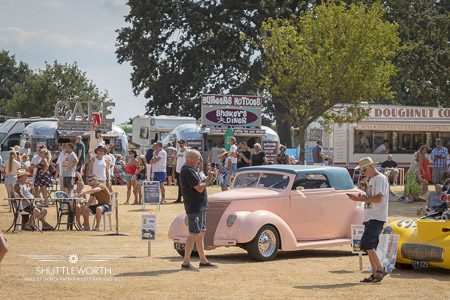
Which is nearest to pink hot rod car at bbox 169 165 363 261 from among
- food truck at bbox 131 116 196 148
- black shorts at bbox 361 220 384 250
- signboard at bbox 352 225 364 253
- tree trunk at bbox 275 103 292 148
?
signboard at bbox 352 225 364 253

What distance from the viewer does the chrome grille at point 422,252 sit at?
1130cm

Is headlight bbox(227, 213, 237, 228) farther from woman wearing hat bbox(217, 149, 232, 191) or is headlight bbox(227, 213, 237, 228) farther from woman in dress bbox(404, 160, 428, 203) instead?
woman in dress bbox(404, 160, 428, 203)

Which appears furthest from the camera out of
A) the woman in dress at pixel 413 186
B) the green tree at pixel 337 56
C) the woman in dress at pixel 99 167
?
the green tree at pixel 337 56

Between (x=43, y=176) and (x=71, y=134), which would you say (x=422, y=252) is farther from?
(x=71, y=134)

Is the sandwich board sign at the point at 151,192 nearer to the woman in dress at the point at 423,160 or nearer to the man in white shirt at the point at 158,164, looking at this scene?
the man in white shirt at the point at 158,164

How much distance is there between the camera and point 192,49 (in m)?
54.4

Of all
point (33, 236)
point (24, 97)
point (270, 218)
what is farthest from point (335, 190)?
point (24, 97)

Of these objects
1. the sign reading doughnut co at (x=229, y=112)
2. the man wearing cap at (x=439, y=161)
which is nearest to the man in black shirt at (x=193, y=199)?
the man wearing cap at (x=439, y=161)

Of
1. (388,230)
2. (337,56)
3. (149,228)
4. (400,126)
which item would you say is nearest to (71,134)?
(337,56)

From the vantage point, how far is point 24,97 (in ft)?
247

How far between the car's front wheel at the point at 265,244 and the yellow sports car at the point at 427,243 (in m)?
1.79

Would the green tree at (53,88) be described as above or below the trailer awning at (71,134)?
above

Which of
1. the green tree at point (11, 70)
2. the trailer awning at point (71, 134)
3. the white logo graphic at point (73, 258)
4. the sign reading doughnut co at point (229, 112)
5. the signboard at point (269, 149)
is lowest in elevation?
the white logo graphic at point (73, 258)

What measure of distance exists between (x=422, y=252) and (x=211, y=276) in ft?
9.94
